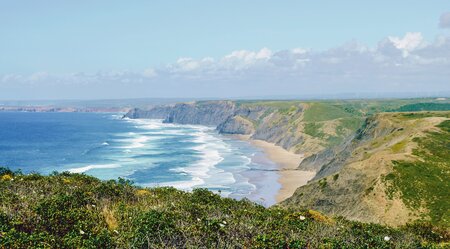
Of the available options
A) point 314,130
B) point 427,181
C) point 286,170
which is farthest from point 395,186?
point 314,130

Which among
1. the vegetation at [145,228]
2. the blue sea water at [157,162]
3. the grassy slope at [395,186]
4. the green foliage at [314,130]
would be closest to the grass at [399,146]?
the grassy slope at [395,186]

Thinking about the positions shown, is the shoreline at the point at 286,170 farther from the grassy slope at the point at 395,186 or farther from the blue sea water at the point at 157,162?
the grassy slope at the point at 395,186

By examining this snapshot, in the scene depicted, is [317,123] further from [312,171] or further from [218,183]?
[218,183]

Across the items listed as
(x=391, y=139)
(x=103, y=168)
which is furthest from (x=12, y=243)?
(x=103, y=168)

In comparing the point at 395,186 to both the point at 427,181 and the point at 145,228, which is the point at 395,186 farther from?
the point at 145,228

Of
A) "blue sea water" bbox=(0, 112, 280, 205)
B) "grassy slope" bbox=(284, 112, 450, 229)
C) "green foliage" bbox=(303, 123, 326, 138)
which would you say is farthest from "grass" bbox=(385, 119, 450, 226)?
"green foliage" bbox=(303, 123, 326, 138)
